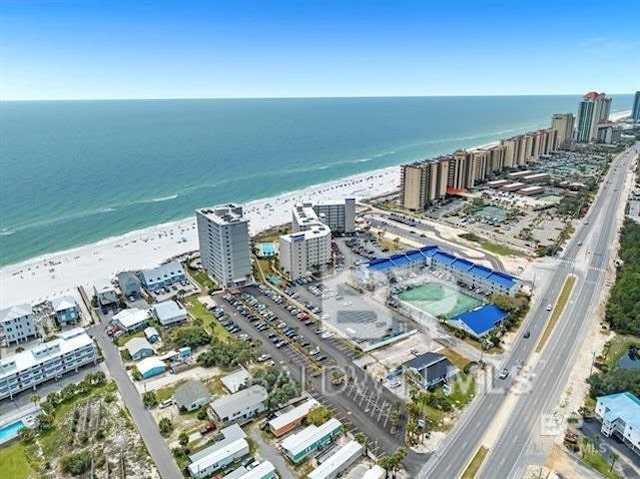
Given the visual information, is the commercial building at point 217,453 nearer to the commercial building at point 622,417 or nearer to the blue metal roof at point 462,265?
the commercial building at point 622,417

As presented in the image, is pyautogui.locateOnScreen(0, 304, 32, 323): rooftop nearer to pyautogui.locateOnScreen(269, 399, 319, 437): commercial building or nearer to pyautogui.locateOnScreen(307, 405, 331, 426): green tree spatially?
pyautogui.locateOnScreen(269, 399, 319, 437): commercial building

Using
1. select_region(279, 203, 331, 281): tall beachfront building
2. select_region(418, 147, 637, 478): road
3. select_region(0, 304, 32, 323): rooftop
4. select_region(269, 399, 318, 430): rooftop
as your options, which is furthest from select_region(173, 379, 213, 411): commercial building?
select_region(279, 203, 331, 281): tall beachfront building

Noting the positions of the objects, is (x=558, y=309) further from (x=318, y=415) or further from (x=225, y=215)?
(x=225, y=215)

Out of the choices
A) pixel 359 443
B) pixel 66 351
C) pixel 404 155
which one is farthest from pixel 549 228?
pixel 404 155

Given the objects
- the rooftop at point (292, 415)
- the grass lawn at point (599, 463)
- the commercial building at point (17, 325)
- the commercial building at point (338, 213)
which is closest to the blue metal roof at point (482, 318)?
the grass lawn at point (599, 463)

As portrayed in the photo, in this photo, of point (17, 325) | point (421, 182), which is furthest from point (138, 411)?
point (421, 182)

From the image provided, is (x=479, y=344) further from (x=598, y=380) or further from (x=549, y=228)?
(x=549, y=228)
